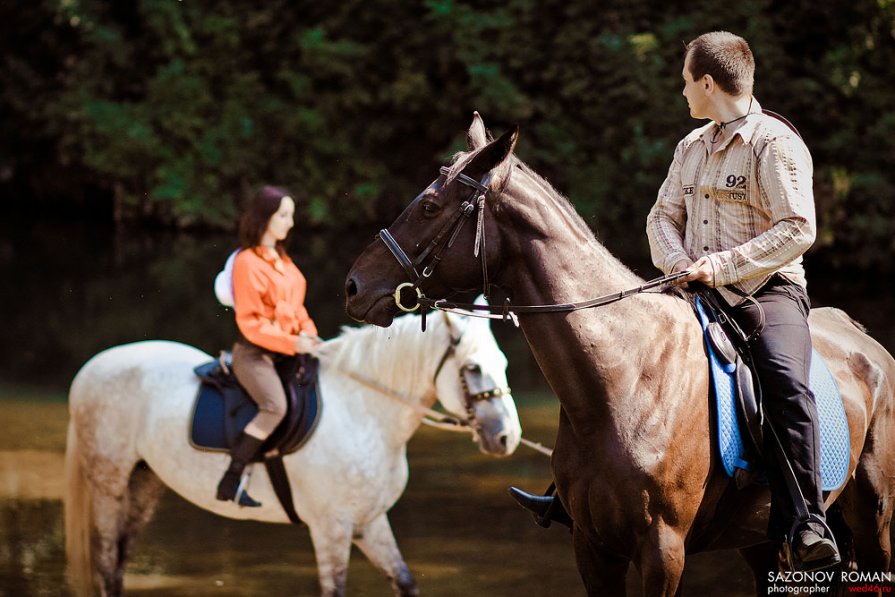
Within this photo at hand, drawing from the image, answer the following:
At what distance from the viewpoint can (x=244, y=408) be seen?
438cm

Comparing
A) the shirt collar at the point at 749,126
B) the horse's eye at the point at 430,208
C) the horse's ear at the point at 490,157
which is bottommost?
the horse's eye at the point at 430,208

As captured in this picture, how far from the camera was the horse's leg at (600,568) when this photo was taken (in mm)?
2787

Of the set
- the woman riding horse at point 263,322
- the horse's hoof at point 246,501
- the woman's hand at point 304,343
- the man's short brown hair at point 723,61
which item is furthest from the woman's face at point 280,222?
the man's short brown hair at point 723,61

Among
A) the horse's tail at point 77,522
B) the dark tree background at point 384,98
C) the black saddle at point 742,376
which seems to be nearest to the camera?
the black saddle at point 742,376

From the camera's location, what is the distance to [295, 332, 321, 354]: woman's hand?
4398 millimetres

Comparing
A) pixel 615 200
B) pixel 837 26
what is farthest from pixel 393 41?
pixel 837 26

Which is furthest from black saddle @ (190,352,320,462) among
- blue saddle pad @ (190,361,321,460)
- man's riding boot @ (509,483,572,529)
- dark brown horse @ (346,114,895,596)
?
dark brown horse @ (346,114,895,596)

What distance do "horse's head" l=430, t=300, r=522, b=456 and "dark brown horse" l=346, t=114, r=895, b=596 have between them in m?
1.44

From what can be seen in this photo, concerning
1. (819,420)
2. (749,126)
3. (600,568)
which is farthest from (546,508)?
(749,126)

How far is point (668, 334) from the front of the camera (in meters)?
2.75

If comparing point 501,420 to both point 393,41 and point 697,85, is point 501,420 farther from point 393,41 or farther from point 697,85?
point 393,41

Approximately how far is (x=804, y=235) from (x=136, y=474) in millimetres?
3309

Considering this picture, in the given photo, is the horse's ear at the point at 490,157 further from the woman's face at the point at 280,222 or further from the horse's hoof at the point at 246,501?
the horse's hoof at the point at 246,501

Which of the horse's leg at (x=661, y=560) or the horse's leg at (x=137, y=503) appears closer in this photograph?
the horse's leg at (x=661, y=560)
